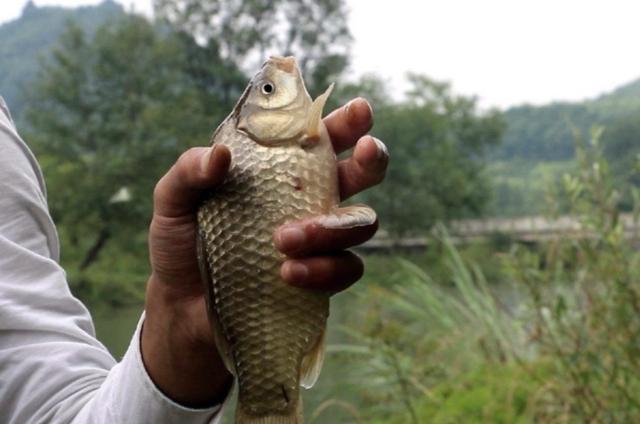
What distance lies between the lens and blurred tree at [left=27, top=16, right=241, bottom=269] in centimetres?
1680

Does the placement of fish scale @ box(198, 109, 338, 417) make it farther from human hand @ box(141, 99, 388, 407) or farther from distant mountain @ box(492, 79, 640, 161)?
distant mountain @ box(492, 79, 640, 161)

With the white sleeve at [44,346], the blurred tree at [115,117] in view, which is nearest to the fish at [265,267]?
the white sleeve at [44,346]

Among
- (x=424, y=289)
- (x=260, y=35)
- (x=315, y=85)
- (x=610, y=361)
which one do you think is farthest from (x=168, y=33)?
(x=610, y=361)

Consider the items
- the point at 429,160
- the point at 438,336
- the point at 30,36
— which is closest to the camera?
the point at 438,336

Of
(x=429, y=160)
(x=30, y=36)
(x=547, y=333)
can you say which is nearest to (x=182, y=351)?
(x=547, y=333)

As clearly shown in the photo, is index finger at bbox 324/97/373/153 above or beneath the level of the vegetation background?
above

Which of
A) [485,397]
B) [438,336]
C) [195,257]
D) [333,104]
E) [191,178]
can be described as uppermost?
[191,178]

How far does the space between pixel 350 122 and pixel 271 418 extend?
13.7 inches

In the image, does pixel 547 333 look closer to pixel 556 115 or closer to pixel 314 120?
pixel 314 120

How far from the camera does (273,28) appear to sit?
1888 centimetres

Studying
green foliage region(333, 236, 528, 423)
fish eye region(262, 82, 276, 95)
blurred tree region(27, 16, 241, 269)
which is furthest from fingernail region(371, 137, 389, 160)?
blurred tree region(27, 16, 241, 269)

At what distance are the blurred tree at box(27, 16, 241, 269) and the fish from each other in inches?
587

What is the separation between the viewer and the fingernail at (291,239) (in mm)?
890

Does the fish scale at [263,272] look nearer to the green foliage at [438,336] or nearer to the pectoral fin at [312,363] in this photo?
the pectoral fin at [312,363]
